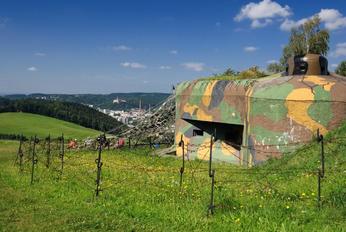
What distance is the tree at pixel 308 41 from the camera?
43.2 m

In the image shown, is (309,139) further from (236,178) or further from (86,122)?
(86,122)

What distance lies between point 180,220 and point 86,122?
4272 inches

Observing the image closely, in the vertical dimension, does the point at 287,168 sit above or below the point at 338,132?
below

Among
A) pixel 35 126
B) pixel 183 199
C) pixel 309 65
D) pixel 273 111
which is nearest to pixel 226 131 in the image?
pixel 273 111

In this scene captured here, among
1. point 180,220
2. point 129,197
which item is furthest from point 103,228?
point 129,197

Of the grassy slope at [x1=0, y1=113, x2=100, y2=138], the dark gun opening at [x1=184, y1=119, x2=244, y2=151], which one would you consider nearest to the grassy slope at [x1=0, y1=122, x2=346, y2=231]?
the dark gun opening at [x1=184, y1=119, x2=244, y2=151]

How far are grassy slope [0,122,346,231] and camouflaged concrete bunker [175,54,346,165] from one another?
1.07m

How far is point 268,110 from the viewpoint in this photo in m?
19.0

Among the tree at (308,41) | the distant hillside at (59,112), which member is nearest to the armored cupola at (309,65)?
the tree at (308,41)

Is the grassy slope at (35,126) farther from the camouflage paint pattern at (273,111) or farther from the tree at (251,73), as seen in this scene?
the camouflage paint pattern at (273,111)

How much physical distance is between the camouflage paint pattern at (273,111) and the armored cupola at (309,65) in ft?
2.03

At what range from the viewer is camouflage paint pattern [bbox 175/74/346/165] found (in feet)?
59.6

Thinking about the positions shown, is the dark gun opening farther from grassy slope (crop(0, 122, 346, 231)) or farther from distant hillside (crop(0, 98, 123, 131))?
distant hillside (crop(0, 98, 123, 131))

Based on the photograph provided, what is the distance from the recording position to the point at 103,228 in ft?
30.3
